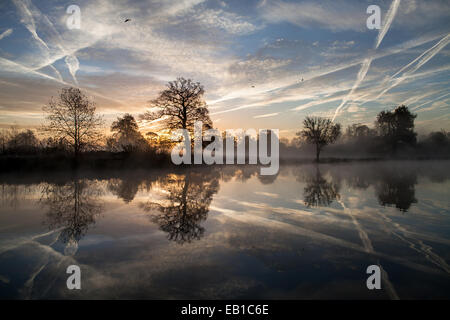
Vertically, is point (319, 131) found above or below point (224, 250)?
above

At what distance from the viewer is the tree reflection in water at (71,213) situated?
5523mm

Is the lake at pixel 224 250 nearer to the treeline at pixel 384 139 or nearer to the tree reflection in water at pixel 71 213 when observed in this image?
the tree reflection in water at pixel 71 213

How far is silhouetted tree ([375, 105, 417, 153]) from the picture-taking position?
62225 mm

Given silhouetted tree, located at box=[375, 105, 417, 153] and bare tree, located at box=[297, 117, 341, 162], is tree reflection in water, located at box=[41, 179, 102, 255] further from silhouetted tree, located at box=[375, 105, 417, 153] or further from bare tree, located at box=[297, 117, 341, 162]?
silhouetted tree, located at box=[375, 105, 417, 153]

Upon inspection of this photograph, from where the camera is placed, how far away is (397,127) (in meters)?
63.4

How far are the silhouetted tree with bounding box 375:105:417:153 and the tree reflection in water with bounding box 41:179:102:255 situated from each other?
7302 cm

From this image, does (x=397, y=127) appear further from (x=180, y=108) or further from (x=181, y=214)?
(x=181, y=214)

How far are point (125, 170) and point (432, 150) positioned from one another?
8989 centimetres

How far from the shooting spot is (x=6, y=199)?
983cm

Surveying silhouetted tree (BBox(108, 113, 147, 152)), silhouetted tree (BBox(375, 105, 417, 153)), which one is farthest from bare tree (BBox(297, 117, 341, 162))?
silhouetted tree (BBox(108, 113, 147, 152))

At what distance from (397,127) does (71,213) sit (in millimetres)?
75346

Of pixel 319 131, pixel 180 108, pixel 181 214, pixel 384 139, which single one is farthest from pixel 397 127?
pixel 181 214

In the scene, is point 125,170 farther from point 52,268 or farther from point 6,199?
point 52,268
